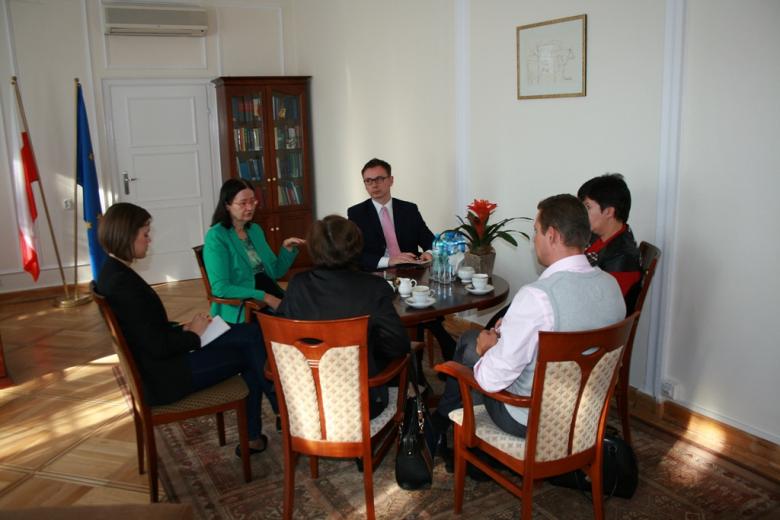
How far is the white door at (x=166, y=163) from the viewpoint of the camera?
6.52 meters

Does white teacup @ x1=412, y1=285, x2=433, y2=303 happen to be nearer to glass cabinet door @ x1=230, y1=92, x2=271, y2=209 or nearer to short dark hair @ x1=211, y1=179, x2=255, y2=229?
short dark hair @ x1=211, y1=179, x2=255, y2=229

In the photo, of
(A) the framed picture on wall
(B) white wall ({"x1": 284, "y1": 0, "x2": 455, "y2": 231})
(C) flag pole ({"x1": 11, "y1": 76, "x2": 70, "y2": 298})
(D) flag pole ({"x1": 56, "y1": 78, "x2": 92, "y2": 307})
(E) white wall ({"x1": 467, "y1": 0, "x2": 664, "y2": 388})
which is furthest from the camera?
(D) flag pole ({"x1": 56, "y1": 78, "x2": 92, "y2": 307})

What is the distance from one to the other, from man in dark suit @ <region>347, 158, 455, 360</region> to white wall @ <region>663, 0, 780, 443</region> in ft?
4.73

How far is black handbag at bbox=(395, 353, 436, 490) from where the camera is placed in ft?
8.84

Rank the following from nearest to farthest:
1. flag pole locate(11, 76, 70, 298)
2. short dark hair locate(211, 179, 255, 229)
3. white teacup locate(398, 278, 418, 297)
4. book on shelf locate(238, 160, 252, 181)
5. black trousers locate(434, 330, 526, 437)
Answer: black trousers locate(434, 330, 526, 437) → white teacup locate(398, 278, 418, 297) → short dark hair locate(211, 179, 255, 229) → flag pole locate(11, 76, 70, 298) → book on shelf locate(238, 160, 252, 181)

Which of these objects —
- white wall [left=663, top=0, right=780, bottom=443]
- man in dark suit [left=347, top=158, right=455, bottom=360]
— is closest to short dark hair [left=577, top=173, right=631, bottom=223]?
white wall [left=663, top=0, right=780, bottom=443]

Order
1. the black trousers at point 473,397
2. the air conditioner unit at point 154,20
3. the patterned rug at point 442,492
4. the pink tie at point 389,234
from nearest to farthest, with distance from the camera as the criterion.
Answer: the black trousers at point 473,397 → the patterned rug at point 442,492 → the pink tie at point 389,234 → the air conditioner unit at point 154,20

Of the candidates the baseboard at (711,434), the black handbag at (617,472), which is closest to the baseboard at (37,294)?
the baseboard at (711,434)

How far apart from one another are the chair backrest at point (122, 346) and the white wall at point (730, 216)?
2.56m

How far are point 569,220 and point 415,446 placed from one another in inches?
44.9

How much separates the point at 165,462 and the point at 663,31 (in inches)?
125

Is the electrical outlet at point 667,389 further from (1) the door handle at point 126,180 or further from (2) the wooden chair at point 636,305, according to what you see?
(1) the door handle at point 126,180

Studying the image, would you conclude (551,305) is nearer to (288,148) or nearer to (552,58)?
(552,58)

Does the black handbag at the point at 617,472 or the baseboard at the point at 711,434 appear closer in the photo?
the black handbag at the point at 617,472
